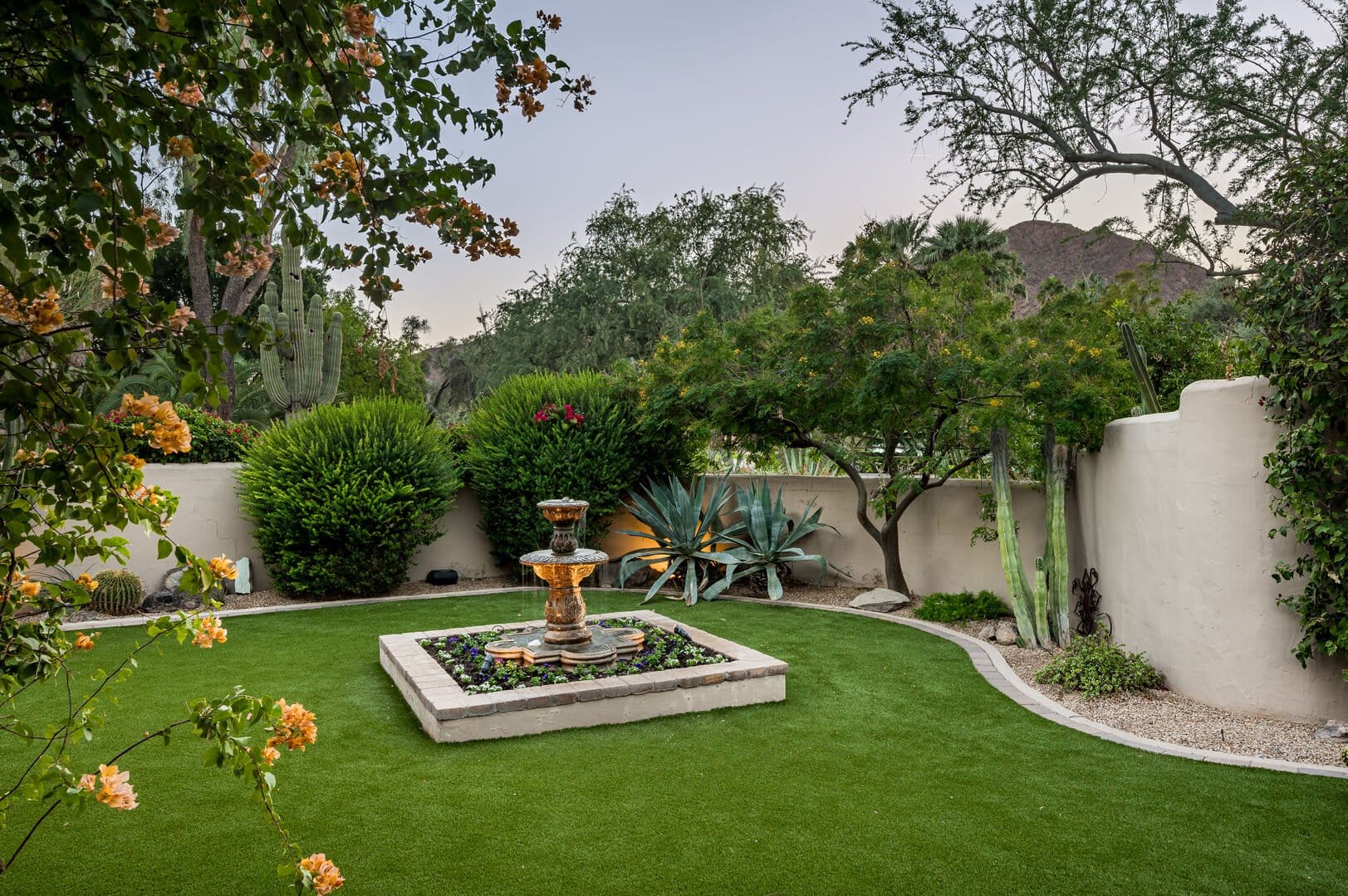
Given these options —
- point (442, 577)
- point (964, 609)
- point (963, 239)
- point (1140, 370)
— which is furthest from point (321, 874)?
point (963, 239)

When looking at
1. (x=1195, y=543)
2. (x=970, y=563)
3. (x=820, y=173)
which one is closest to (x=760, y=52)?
(x=820, y=173)

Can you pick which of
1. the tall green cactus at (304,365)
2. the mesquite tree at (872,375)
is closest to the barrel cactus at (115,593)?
the tall green cactus at (304,365)

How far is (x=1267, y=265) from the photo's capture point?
5.34 m

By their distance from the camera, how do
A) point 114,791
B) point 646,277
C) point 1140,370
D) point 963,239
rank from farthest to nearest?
point 646,277 → point 963,239 → point 1140,370 → point 114,791

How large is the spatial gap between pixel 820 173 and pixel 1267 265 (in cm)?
1284

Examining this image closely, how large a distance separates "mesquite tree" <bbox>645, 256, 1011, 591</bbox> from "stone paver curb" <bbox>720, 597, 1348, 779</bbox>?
1696 mm

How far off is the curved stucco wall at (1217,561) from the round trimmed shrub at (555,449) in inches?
207

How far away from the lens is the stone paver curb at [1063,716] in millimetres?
4637

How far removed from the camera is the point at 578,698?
5.41 meters

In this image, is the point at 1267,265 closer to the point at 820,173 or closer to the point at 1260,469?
the point at 1260,469

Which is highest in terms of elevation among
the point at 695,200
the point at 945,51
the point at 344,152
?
the point at 695,200

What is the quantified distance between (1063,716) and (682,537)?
16.3 ft

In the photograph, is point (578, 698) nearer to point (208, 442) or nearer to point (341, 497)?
point (341, 497)

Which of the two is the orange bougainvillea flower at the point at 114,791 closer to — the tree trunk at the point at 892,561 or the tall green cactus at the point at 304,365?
the tree trunk at the point at 892,561
